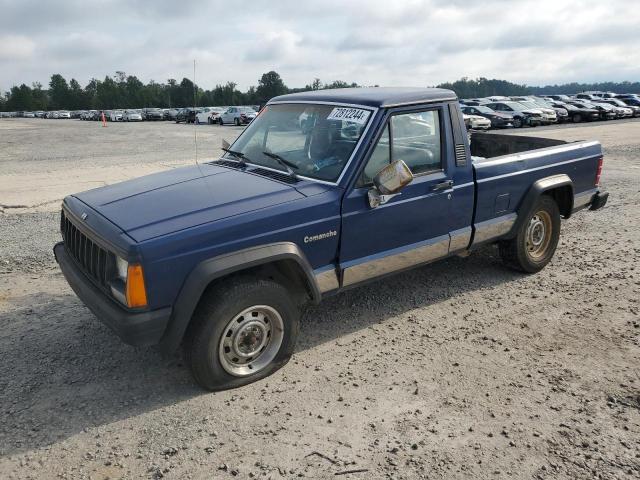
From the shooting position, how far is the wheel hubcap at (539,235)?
5.40m

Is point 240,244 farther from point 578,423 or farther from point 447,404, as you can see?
point 578,423

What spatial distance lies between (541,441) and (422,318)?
168 centimetres

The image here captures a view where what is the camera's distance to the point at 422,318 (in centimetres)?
452

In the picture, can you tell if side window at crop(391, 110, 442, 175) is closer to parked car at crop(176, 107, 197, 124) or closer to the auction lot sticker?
the auction lot sticker

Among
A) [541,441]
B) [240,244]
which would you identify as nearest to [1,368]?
[240,244]

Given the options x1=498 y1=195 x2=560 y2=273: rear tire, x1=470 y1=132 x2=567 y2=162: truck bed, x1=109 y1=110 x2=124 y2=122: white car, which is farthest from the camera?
x1=109 y1=110 x2=124 y2=122: white car

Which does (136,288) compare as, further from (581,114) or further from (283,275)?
(581,114)

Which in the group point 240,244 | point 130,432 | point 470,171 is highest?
point 470,171

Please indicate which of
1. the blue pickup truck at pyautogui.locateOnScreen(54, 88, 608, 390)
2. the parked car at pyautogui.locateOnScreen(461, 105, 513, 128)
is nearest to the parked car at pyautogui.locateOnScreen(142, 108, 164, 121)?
the parked car at pyautogui.locateOnScreen(461, 105, 513, 128)

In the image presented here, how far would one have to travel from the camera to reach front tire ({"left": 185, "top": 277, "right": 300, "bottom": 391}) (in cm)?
324

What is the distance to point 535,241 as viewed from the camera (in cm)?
552

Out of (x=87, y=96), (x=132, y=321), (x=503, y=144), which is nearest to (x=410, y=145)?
(x=132, y=321)

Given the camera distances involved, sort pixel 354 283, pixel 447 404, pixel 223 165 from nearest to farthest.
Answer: pixel 447 404, pixel 354 283, pixel 223 165

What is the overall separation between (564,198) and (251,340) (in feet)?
13.0
